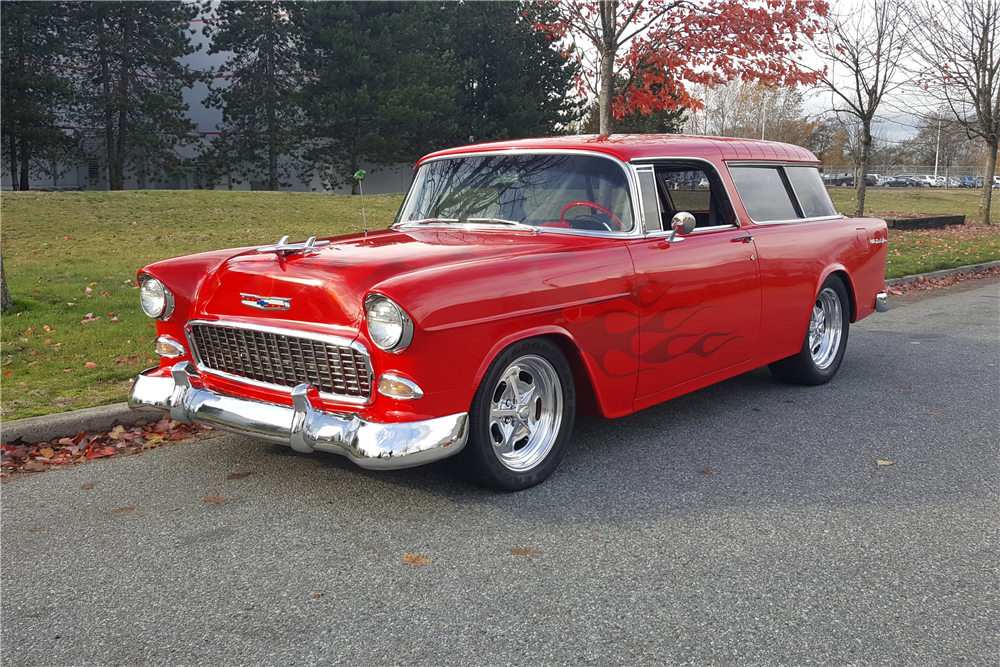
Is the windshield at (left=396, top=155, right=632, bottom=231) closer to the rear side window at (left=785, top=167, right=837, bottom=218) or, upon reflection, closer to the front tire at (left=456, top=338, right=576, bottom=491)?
the front tire at (left=456, top=338, right=576, bottom=491)

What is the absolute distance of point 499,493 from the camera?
404cm

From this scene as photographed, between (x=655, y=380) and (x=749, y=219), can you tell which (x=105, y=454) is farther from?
(x=749, y=219)

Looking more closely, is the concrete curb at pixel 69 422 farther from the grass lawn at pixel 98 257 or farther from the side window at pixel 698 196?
the side window at pixel 698 196

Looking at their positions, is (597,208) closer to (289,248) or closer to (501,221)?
(501,221)

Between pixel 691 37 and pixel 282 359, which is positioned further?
pixel 691 37

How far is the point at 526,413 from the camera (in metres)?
4.16

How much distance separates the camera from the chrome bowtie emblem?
3.90 metres

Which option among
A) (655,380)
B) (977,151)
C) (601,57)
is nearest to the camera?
(655,380)

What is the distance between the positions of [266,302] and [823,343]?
168 inches

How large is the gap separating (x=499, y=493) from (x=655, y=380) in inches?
45.5

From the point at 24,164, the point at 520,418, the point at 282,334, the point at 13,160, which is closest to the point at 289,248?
the point at 282,334

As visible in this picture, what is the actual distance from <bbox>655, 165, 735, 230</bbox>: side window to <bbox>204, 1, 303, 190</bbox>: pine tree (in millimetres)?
27280

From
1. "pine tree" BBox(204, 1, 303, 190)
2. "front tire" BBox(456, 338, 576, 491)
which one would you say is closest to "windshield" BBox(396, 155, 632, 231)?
"front tire" BBox(456, 338, 576, 491)

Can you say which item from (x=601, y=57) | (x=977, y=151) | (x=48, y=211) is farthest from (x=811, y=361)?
(x=977, y=151)
